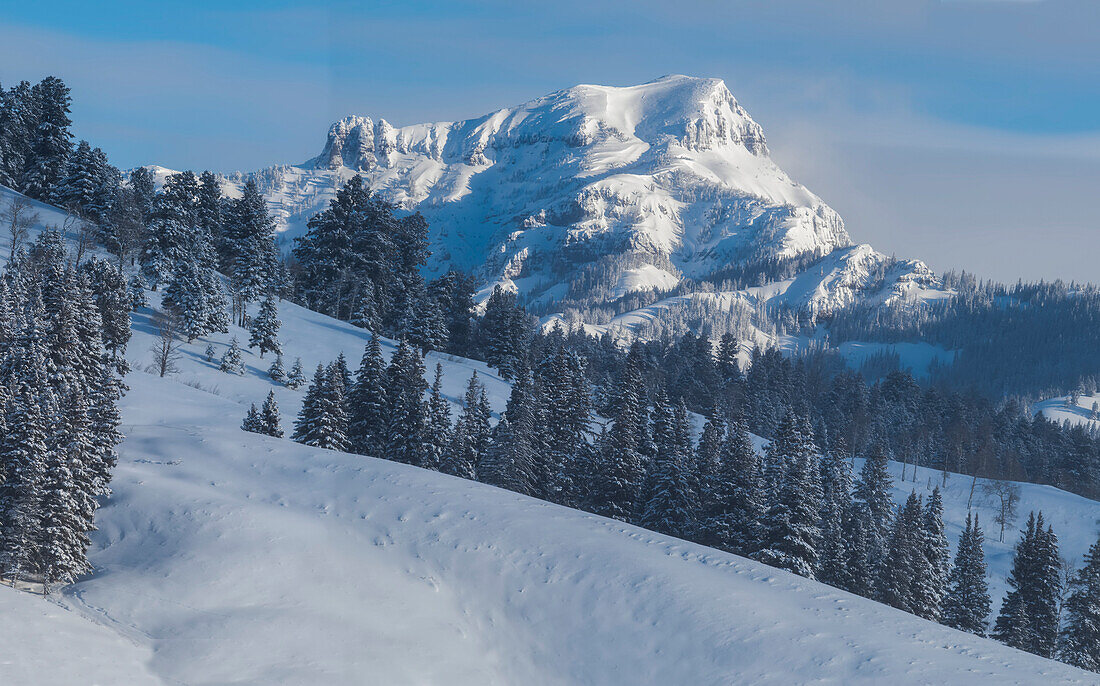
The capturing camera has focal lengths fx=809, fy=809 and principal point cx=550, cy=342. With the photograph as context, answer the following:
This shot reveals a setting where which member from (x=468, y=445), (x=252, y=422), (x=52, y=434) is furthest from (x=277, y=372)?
(x=52, y=434)

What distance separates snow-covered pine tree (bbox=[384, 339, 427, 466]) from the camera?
161 ft

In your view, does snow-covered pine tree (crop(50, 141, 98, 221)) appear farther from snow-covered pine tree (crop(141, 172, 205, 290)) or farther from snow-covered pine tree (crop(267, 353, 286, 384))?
snow-covered pine tree (crop(267, 353, 286, 384))

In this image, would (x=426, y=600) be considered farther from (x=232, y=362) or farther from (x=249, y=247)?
(x=249, y=247)

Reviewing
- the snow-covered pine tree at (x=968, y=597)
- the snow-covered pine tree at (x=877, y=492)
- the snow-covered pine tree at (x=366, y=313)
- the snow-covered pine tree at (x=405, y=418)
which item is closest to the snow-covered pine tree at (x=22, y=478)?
the snow-covered pine tree at (x=405, y=418)

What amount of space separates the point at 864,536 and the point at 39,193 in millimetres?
87892

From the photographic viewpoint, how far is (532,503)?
34188 millimetres

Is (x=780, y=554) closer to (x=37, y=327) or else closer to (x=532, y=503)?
(x=532, y=503)

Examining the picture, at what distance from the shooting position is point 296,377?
2329 inches

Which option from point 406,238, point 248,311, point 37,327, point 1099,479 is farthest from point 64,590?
point 1099,479

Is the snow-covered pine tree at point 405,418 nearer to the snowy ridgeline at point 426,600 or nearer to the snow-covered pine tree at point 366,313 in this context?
the snowy ridgeline at point 426,600

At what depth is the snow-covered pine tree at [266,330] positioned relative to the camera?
62.2 m

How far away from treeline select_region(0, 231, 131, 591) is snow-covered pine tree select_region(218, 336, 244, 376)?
675 inches

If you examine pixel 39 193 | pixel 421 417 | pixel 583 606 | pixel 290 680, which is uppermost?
pixel 39 193

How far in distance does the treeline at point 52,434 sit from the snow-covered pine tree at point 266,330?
905 inches
